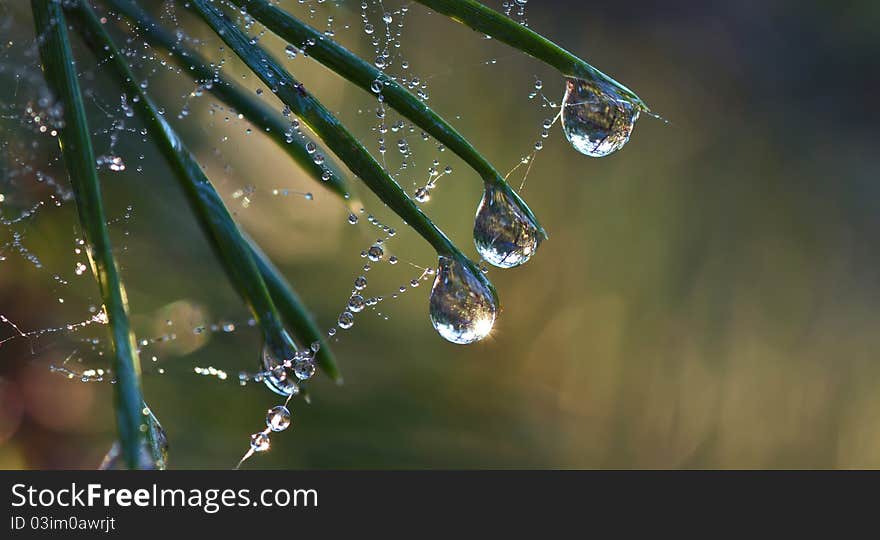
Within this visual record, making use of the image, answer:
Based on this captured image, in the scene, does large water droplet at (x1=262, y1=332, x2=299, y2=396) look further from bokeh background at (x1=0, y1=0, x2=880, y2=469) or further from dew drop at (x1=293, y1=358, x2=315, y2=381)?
bokeh background at (x1=0, y1=0, x2=880, y2=469)

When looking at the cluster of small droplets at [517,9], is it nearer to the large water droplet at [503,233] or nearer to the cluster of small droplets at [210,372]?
the large water droplet at [503,233]

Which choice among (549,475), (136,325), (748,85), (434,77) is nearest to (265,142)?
(136,325)

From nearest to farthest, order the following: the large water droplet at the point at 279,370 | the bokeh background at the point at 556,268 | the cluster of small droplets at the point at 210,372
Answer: the large water droplet at the point at 279,370, the cluster of small droplets at the point at 210,372, the bokeh background at the point at 556,268

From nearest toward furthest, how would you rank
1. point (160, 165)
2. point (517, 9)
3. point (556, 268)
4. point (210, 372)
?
1. point (210, 372)
2. point (160, 165)
3. point (556, 268)
4. point (517, 9)

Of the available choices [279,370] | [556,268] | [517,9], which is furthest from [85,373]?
[517,9]

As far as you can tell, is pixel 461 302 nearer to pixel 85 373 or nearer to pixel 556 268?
pixel 85 373

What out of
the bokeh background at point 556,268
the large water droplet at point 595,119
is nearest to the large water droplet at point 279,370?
the large water droplet at point 595,119
